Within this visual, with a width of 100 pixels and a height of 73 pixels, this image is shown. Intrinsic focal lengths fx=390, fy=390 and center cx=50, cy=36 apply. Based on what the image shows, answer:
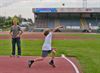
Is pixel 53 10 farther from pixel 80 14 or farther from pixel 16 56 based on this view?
pixel 16 56

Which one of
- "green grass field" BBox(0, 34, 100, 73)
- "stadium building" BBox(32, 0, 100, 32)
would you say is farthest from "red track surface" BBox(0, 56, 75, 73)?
"stadium building" BBox(32, 0, 100, 32)

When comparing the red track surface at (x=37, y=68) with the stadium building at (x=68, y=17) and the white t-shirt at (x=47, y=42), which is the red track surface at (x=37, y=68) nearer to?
the white t-shirt at (x=47, y=42)

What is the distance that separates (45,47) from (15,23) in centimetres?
419

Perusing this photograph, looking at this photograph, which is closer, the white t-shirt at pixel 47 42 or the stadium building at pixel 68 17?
the white t-shirt at pixel 47 42

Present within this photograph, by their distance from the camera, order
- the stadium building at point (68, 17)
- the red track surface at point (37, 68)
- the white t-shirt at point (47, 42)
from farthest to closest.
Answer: the stadium building at point (68, 17), the white t-shirt at point (47, 42), the red track surface at point (37, 68)

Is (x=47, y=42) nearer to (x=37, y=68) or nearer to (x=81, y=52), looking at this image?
(x=37, y=68)

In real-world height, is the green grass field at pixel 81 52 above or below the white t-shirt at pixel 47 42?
below

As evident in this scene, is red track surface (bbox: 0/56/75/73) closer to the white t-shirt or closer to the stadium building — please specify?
the white t-shirt

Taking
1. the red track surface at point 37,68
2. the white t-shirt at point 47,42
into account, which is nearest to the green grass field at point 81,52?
the red track surface at point 37,68

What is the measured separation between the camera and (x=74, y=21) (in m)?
89.4

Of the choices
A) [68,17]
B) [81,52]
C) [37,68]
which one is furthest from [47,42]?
[68,17]

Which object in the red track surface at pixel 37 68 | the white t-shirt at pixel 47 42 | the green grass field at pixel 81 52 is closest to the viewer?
the red track surface at pixel 37 68

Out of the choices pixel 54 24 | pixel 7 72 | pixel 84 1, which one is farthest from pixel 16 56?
pixel 84 1

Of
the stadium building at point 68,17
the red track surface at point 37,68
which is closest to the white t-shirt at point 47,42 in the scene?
the red track surface at point 37,68
